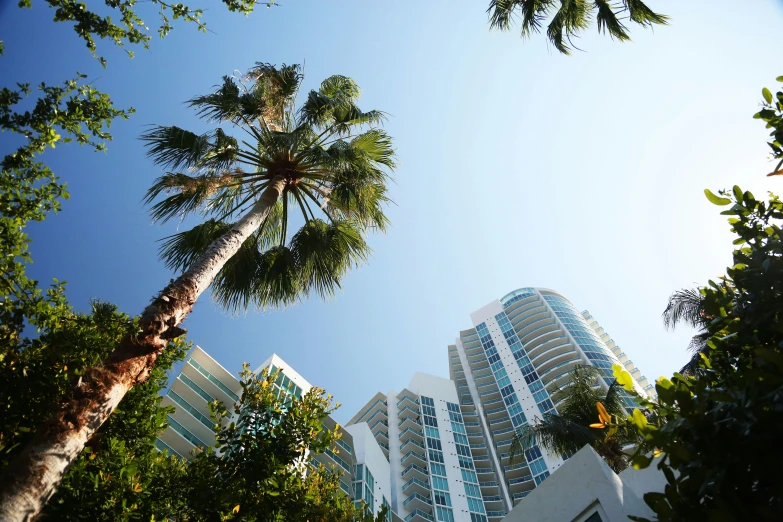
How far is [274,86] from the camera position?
9.48 metres

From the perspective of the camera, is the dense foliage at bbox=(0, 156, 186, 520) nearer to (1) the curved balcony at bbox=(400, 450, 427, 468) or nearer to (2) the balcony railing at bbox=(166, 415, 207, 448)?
(2) the balcony railing at bbox=(166, 415, 207, 448)

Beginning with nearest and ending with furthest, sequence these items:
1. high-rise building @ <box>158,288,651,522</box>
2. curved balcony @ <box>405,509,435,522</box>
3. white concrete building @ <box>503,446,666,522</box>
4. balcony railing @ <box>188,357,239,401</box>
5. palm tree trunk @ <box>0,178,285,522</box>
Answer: palm tree trunk @ <box>0,178,285,522</box>, white concrete building @ <box>503,446,666,522</box>, balcony railing @ <box>188,357,239,401</box>, high-rise building @ <box>158,288,651,522</box>, curved balcony @ <box>405,509,435,522</box>

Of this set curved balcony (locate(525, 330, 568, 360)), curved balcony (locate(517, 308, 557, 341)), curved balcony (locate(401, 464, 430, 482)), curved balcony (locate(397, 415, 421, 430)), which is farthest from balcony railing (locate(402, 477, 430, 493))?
curved balcony (locate(517, 308, 557, 341))

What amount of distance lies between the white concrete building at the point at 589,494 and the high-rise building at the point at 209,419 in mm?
21412

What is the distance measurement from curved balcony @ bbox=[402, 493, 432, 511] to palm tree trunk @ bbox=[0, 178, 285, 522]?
55.9 meters

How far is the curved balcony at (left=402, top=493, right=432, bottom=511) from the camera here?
52.6 m

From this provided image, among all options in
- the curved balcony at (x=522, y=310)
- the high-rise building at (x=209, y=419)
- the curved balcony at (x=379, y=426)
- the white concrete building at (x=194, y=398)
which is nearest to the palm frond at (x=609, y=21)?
the high-rise building at (x=209, y=419)

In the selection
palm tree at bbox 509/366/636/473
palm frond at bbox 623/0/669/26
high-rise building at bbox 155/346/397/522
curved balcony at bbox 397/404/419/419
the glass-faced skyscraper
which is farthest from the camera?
curved balcony at bbox 397/404/419/419

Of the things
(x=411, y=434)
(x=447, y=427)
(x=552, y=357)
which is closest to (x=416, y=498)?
(x=411, y=434)

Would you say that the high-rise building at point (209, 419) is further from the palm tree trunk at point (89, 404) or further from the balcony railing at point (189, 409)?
the palm tree trunk at point (89, 404)

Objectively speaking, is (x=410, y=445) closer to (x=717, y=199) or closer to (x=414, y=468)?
(x=414, y=468)

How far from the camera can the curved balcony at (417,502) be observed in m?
52.6

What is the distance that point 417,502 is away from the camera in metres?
52.9

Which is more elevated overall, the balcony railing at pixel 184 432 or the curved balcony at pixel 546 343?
the curved balcony at pixel 546 343
